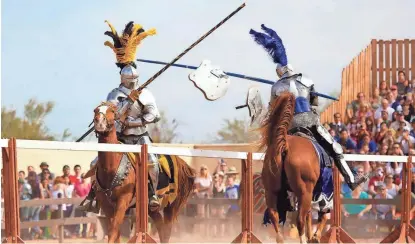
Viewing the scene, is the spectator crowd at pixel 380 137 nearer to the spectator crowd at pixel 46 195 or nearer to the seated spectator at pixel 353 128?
the seated spectator at pixel 353 128

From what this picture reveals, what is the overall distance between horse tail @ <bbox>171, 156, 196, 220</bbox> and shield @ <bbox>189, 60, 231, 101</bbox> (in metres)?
0.97

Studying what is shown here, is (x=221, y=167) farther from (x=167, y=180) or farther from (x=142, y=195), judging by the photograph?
(x=142, y=195)

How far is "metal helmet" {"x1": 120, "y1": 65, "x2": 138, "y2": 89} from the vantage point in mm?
13703

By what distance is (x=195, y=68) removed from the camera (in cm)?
1507

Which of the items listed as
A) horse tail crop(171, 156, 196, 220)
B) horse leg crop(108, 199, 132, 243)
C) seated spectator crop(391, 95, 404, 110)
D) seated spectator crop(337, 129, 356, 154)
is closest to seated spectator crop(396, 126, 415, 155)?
seated spectator crop(337, 129, 356, 154)

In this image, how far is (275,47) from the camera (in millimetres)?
14125

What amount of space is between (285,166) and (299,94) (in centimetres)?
109

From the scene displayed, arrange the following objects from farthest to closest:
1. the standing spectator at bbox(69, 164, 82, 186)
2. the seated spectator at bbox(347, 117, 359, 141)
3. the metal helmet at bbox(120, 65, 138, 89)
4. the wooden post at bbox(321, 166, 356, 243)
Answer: the seated spectator at bbox(347, 117, 359, 141) < the wooden post at bbox(321, 166, 356, 243) < the standing spectator at bbox(69, 164, 82, 186) < the metal helmet at bbox(120, 65, 138, 89)

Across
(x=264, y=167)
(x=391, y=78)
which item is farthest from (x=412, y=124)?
(x=264, y=167)

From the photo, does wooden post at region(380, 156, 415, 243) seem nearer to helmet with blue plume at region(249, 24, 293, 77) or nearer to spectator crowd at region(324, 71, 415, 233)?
spectator crowd at region(324, 71, 415, 233)

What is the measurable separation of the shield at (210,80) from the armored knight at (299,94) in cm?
60

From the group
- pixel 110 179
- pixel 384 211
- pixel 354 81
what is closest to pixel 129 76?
pixel 110 179

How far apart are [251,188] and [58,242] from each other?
7.83ft

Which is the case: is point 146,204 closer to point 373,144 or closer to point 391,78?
point 373,144
